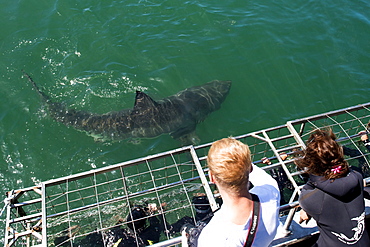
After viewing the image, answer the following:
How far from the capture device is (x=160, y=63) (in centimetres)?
1056

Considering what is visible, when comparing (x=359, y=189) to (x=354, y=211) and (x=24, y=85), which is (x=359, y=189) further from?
(x=24, y=85)

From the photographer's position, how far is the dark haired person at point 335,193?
3.14 metres

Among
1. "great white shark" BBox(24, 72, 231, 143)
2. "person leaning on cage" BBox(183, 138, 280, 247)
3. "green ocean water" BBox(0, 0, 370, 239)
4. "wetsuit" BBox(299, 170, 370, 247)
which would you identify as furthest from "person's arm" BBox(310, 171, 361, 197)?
"great white shark" BBox(24, 72, 231, 143)

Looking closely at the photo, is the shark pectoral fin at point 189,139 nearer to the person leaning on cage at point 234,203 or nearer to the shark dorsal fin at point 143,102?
the shark dorsal fin at point 143,102

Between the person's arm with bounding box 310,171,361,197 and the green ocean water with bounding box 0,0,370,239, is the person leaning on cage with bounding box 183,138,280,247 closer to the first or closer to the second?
the person's arm with bounding box 310,171,361,197

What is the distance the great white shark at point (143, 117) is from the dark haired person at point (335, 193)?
5.76m

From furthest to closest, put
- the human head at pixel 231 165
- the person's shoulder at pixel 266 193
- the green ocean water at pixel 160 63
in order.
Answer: the green ocean water at pixel 160 63, the person's shoulder at pixel 266 193, the human head at pixel 231 165

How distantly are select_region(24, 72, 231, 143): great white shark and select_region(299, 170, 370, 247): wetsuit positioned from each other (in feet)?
19.1

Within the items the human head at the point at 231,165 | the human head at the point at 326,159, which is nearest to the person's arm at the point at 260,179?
the human head at the point at 231,165

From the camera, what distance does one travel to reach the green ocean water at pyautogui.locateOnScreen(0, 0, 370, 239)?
8.58 meters

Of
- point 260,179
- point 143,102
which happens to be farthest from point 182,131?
point 260,179

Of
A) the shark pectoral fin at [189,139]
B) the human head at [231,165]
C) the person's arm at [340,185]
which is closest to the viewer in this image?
the human head at [231,165]

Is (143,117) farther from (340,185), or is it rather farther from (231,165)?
(231,165)

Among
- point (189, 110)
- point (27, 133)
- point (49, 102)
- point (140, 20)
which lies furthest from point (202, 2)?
point (27, 133)
